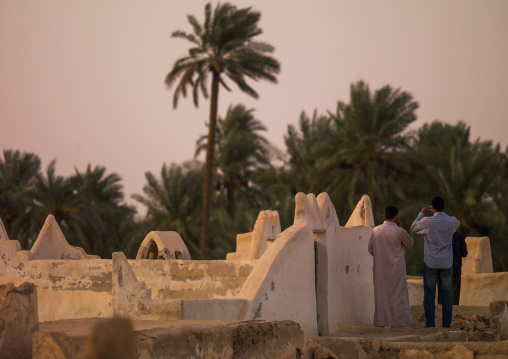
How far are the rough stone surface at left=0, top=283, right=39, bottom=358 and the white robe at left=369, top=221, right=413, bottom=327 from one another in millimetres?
4987

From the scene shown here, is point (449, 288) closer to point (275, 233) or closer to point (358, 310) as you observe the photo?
point (358, 310)

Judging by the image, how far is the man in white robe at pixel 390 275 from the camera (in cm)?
967

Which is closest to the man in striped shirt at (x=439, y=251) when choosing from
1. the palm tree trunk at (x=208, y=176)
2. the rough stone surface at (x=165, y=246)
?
the rough stone surface at (x=165, y=246)

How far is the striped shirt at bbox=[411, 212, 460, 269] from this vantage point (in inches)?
363

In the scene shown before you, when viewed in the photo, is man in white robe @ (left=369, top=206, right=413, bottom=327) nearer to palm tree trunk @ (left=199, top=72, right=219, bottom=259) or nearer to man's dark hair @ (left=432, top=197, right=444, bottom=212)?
man's dark hair @ (left=432, top=197, right=444, bottom=212)

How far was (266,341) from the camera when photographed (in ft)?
21.1

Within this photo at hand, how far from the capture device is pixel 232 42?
101 ft

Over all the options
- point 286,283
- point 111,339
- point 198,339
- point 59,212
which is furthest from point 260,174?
point 111,339

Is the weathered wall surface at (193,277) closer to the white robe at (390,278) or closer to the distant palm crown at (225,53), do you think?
the white robe at (390,278)

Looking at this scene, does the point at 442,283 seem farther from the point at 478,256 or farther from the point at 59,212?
the point at 59,212

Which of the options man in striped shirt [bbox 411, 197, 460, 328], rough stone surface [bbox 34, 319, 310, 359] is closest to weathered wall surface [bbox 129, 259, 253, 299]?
man in striped shirt [bbox 411, 197, 460, 328]

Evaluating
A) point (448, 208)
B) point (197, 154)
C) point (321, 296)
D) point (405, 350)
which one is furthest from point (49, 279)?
point (197, 154)

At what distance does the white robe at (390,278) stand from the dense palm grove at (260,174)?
17712 mm

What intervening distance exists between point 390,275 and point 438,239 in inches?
32.1
